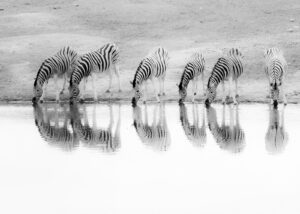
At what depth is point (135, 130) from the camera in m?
19.1

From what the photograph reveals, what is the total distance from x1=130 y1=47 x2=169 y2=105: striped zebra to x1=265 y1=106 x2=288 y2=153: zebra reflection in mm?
3768

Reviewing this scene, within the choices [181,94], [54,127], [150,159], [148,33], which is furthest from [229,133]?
[148,33]

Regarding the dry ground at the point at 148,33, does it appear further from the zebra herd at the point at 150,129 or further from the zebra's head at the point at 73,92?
the zebra herd at the point at 150,129

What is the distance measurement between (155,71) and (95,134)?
4.88 metres

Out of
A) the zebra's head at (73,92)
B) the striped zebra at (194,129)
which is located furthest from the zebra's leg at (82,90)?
the striped zebra at (194,129)

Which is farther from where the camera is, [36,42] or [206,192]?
[36,42]

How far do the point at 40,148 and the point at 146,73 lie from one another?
20.0ft

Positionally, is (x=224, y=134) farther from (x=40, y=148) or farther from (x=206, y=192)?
(x=206, y=192)

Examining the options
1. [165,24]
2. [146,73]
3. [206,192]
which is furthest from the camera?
[165,24]

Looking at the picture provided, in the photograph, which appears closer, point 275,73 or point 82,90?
point 275,73

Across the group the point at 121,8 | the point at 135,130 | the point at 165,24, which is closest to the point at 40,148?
the point at 135,130

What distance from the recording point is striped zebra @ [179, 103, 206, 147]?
17.8m

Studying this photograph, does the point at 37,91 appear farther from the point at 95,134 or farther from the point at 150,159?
the point at 150,159

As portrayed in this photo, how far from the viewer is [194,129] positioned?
19094mm
